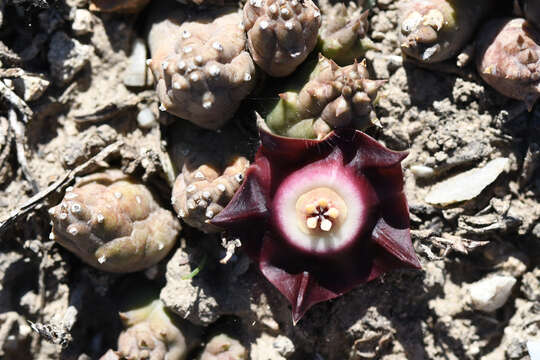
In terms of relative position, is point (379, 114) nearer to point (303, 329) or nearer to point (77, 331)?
point (303, 329)

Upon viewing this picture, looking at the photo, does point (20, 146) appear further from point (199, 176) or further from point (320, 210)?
point (320, 210)

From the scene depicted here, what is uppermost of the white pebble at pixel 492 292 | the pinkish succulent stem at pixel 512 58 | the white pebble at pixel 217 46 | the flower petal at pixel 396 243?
the white pebble at pixel 217 46

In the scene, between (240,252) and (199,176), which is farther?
(240,252)

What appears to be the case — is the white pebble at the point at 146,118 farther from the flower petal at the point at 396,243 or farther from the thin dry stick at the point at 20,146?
the flower petal at the point at 396,243

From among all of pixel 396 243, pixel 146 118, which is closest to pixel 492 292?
pixel 396 243

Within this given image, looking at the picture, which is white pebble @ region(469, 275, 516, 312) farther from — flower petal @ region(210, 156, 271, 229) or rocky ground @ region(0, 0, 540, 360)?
flower petal @ region(210, 156, 271, 229)

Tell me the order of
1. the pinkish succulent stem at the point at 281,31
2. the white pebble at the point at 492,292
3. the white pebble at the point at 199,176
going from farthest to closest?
the white pebble at the point at 492,292 → the white pebble at the point at 199,176 → the pinkish succulent stem at the point at 281,31

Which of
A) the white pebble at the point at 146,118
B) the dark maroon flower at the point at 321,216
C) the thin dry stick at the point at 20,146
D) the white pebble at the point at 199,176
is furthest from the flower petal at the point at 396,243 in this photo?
the thin dry stick at the point at 20,146
